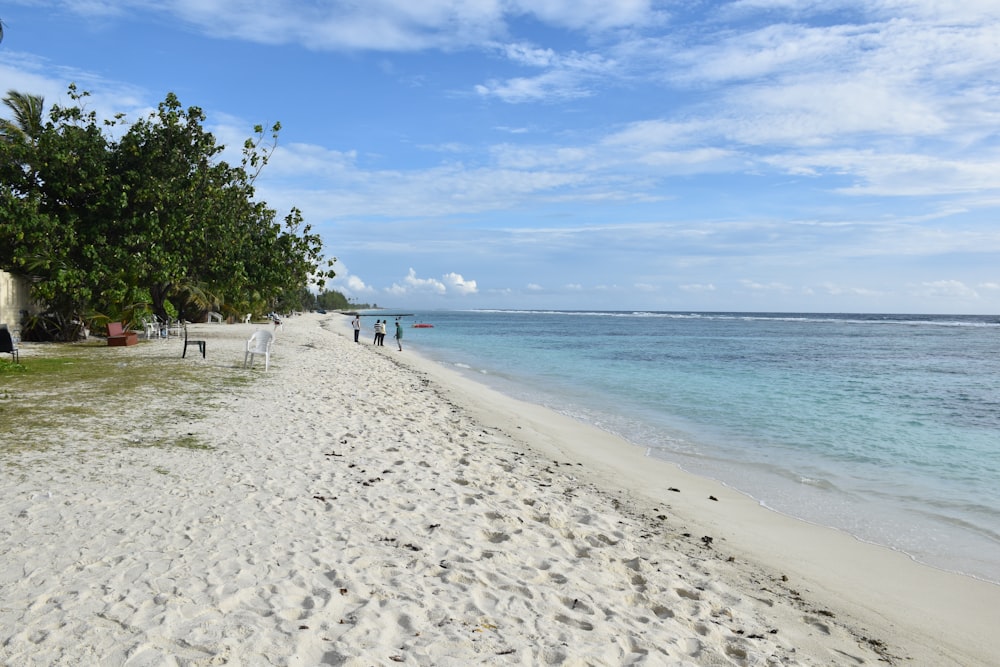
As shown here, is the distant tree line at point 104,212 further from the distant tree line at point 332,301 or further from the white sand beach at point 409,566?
the distant tree line at point 332,301

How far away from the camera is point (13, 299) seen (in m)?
18.9

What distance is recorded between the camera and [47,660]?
2.79 meters

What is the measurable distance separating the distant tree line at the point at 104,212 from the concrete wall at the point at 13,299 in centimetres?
38

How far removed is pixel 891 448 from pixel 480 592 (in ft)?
33.3

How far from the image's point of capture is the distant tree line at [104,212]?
1838 cm

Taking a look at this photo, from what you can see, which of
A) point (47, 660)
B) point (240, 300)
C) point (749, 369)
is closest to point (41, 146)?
point (240, 300)

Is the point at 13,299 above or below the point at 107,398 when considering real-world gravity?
above

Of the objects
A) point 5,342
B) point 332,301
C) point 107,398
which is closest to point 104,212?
point 5,342

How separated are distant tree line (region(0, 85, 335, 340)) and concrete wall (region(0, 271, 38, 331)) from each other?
1.23ft

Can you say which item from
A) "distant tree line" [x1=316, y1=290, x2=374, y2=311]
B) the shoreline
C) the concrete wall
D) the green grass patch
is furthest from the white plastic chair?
"distant tree line" [x1=316, y1=290, x2=374, y2=311]

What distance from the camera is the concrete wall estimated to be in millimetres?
18344

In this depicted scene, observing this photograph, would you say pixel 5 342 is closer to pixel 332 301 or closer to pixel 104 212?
pixel 104 212

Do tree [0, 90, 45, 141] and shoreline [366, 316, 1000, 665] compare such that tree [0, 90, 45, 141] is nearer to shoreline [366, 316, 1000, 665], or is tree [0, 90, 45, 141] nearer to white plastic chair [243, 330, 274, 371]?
white plastic chair [243, 330, 274, 371]

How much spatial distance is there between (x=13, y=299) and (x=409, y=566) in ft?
67.9
